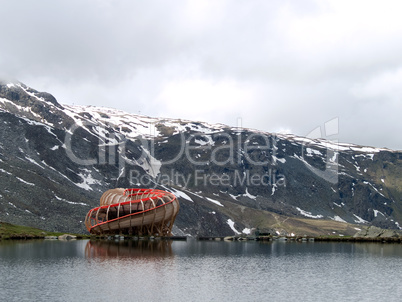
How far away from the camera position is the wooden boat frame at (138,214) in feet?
458

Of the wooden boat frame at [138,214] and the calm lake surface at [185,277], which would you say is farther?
the wooden boat frame at [138,214]

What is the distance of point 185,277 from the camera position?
6694cm

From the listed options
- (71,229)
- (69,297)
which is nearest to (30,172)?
(71,229)

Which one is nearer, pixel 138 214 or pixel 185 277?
pixel 185 277

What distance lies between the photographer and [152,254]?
94.1 metres

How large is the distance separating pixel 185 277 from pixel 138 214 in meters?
74.1

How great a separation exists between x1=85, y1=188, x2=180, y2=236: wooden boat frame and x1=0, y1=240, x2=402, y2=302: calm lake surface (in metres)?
41.8

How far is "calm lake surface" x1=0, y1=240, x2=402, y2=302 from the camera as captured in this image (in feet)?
180

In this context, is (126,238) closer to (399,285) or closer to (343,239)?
(343,239)

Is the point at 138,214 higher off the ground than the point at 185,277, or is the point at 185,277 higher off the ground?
the point at 138,214

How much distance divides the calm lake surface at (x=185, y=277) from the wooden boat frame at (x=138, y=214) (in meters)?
41.8

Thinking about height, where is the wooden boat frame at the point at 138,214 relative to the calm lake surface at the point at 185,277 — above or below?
above

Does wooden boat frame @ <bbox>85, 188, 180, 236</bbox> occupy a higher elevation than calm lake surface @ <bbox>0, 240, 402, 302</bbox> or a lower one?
higher

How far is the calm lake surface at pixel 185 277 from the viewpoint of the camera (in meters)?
54.9
